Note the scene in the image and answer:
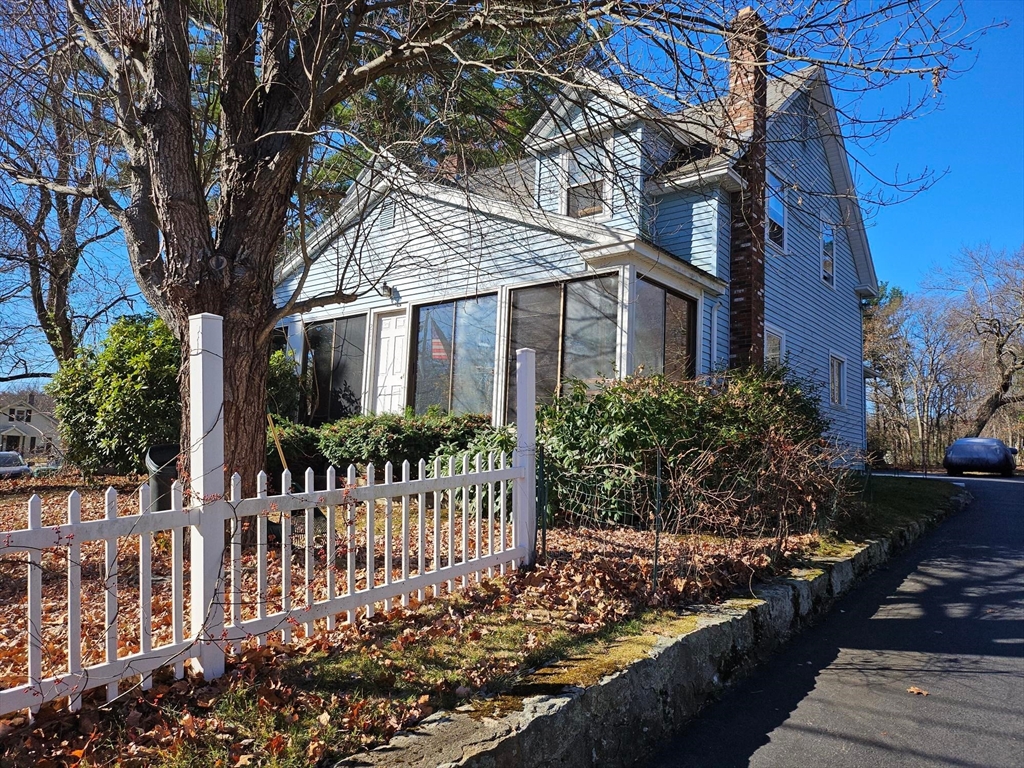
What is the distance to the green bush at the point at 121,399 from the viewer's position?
10.6 m

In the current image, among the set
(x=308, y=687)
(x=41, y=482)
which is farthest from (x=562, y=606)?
(x=41, y=482)

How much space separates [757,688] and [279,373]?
1157cm

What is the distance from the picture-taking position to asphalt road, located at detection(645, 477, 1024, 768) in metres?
3.30

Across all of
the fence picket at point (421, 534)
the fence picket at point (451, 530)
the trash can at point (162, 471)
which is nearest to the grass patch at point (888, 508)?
the fence picket at point (451, 530)

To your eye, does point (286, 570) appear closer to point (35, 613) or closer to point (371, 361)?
point (35, 613)

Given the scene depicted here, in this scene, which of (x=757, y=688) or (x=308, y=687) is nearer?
(x=308, y=687)

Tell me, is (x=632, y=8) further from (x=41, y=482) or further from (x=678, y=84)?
(x=41, y=482)

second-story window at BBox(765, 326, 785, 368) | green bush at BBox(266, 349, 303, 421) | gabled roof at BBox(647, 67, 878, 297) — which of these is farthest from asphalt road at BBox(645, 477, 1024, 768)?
green bush at BBox(266, 349, 303, 421)

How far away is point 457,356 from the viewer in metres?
12.3

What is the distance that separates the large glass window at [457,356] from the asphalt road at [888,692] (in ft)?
23.0

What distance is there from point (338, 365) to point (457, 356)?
11.2ft

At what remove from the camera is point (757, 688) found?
13.6 feet

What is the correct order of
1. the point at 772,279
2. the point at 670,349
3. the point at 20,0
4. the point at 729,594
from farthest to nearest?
the point at 772,279 < the point at 670,349 < the point at 20,0 < the point at 729,594

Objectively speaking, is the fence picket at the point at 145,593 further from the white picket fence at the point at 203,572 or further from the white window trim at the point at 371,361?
the white window trim at the point at 371,361
